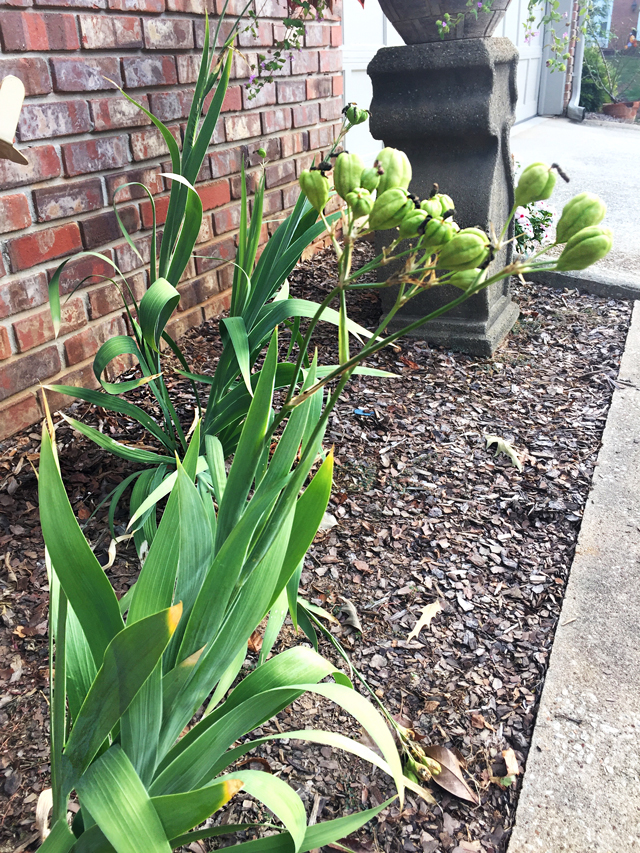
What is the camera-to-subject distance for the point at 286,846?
2.61 ft

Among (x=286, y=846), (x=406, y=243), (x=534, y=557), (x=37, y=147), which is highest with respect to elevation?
(x=37, y=147)

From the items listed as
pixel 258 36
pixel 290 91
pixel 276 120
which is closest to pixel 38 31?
pixel 258 36

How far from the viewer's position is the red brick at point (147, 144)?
6.88 ft

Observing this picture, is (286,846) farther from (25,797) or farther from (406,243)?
(406,243)

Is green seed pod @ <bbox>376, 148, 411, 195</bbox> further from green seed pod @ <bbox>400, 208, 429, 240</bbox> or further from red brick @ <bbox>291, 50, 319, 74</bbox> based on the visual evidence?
red brick @ <bbox>291, 50, 319, 74</bbox>

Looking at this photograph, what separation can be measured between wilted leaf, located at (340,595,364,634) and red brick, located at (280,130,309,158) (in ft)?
6.96

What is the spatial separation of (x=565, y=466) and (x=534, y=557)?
1.49 feet

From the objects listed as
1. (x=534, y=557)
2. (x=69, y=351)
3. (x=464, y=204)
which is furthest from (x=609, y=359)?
(x=69, y=351)

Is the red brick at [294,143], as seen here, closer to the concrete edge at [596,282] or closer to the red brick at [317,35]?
the red brick at [317,35]

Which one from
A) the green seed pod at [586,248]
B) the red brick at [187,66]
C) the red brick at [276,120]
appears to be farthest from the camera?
the red brick at [276,120]

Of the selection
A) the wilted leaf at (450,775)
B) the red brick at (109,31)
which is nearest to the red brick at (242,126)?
the red brick at (109,31)

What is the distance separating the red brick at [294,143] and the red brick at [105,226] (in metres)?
1.03

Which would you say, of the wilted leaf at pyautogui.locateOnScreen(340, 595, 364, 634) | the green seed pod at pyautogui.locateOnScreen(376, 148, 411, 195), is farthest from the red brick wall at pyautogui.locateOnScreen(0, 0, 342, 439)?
the green seed pod at pyautogui.locateOnScreen(376, 148, 411, 195)

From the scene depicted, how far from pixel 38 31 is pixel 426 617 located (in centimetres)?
172
